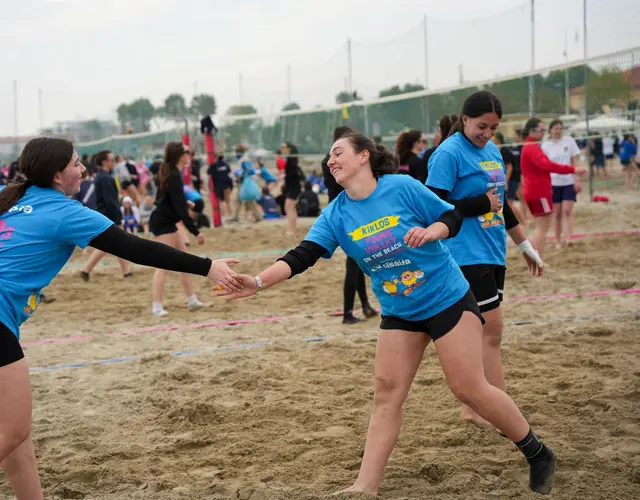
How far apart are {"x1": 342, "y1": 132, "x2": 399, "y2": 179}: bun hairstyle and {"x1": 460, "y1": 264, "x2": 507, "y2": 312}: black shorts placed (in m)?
0.95

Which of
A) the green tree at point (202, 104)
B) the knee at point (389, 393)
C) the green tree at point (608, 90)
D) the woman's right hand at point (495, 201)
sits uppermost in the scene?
the green tree at point (202, 104)

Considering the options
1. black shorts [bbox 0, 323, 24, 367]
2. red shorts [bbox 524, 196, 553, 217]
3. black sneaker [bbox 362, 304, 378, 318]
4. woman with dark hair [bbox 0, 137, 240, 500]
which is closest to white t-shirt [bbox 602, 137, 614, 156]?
red shorts [bbox 524, 196, 553, 217]

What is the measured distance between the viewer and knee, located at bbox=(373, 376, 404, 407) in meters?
3.56

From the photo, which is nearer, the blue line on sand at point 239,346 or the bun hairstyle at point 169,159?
the blue line on sand at point 239,346

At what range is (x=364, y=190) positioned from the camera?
359 centimetres

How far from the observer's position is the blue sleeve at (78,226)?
10.7 feet

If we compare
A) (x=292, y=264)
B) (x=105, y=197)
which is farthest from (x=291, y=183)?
(x=292, y=264)

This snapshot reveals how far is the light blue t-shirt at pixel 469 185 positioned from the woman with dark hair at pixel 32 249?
160 cm

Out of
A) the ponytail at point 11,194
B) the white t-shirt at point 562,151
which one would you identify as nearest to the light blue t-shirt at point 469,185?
the ponytail at point 11,194

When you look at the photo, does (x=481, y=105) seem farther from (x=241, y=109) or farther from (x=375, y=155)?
(x=241, y=109)

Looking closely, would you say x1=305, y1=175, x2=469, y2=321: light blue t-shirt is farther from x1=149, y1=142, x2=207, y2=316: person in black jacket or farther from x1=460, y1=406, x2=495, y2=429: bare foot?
x1=149, y1=142, x2=207, y2=316: person in black jacket

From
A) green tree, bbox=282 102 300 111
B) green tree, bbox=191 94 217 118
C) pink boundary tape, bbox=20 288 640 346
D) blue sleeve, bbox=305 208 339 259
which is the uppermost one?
green tree, bbox=191 94 217 118

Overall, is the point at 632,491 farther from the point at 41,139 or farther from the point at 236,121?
the point at 236,121

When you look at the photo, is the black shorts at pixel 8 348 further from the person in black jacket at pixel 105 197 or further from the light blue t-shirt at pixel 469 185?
the person in black jacket at pixel 105 197
